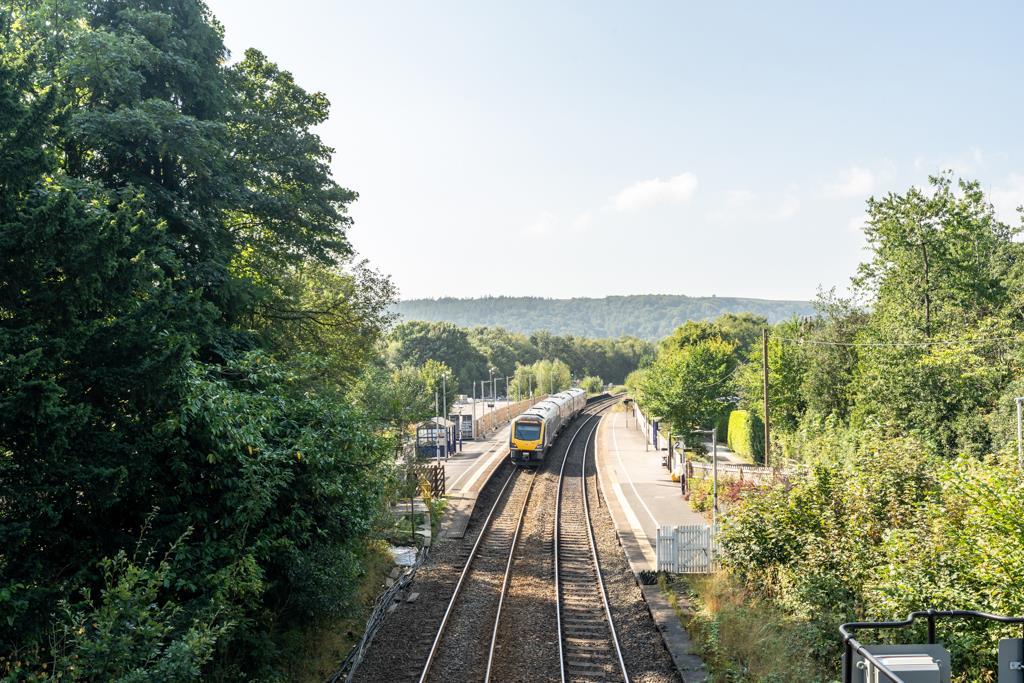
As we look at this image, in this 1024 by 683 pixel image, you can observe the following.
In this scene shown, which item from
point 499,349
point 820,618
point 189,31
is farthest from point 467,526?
point 499,349

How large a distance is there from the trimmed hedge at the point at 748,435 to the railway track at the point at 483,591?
13991mm

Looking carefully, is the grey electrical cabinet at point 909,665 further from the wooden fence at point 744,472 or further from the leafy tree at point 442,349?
the leafy tree at point 442,349

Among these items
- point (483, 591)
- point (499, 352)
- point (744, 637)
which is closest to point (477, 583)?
point (483, 591)

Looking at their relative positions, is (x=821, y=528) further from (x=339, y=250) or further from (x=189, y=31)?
(x=189, y=31)

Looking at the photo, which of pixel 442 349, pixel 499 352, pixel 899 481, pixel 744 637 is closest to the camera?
pixel 744 637

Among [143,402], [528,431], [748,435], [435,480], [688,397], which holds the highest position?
[143,402]

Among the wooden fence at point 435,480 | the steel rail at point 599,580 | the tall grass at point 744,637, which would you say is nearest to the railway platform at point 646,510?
the tall grass at point 744,637

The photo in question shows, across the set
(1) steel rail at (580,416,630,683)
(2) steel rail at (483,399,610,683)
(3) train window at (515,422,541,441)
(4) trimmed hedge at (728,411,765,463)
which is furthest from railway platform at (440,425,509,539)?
(4) trimmed hedge at (728,411,765,463)

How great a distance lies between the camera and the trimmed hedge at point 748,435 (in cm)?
3738

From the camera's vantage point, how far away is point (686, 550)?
18188 millimetres

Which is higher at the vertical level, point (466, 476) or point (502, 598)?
point (466, 476)

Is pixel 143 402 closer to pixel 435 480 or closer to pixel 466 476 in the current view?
pixel 435 480

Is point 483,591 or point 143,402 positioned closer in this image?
point 143,402

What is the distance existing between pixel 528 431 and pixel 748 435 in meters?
12.1
